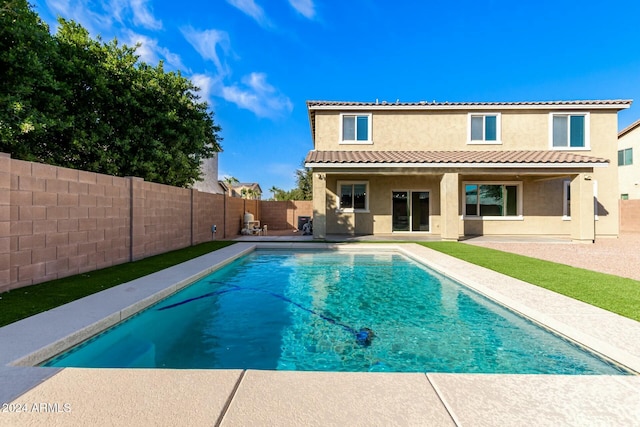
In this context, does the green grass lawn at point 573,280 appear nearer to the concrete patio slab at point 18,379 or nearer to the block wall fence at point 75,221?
the concrete patio slab at point 18,379

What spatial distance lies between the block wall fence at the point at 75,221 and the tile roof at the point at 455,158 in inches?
267

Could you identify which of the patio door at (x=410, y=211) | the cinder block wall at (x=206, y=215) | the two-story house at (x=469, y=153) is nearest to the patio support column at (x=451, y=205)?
the two-story house at (x=469, y=153)

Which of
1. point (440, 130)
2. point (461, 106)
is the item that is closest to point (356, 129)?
point (440, 130)

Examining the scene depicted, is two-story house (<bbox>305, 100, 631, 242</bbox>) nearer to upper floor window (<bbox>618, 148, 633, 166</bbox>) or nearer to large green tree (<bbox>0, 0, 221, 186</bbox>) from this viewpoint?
large green tree (<bbox>0, 0, 221, 186</bbox>)

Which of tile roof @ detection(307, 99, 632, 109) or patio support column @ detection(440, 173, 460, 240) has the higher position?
tile roof @ detection(307, 99, 632, 109)

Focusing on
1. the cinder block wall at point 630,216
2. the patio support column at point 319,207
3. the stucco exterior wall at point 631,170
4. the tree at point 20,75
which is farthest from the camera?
the stucco exterior wall at point 631,170

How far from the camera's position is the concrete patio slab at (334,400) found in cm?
237

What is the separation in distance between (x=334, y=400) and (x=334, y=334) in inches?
91.4

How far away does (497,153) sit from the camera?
16.4 metres

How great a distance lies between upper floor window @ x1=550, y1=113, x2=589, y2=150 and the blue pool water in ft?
48.3

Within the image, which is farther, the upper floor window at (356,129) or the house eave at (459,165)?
the upper floor window at (356,129)

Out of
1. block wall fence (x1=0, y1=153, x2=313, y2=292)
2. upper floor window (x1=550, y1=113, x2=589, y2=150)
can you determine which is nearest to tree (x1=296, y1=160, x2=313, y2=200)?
upper floor window (x1=550, y1=113, x2=589, y2=150)

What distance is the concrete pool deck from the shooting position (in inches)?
93.9

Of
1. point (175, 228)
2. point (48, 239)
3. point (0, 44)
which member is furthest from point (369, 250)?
point (0, 44)
